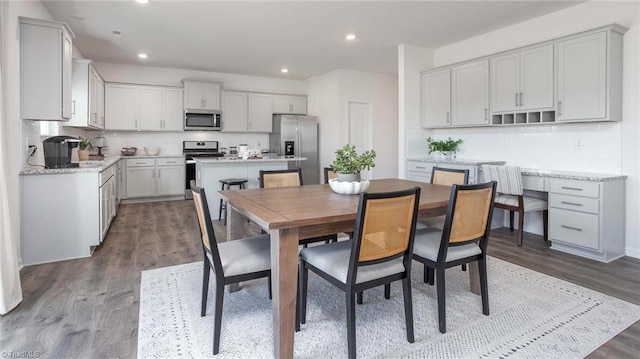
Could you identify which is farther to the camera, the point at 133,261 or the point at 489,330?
the point at 133,261

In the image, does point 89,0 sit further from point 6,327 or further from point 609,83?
point 609,83

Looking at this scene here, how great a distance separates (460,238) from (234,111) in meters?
6.00

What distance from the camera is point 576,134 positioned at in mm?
3820

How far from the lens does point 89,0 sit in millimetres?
3619

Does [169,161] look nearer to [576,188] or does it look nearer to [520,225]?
[520,225]

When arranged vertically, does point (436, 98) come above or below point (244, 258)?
above

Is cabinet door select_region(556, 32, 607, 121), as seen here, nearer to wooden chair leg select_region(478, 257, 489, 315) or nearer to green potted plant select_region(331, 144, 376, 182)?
wooden chair leg select_region(478, 257, 489, 315)

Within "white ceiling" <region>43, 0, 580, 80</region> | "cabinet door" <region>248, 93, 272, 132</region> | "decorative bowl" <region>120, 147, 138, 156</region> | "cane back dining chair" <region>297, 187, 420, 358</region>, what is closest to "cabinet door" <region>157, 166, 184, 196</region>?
"decorative bowl" <region>120, 147, 138, 156</region>

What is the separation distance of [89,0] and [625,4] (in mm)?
5259

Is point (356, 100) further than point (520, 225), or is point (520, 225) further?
point (356, 100)

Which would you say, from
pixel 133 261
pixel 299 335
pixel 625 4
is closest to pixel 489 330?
pixel 299 335

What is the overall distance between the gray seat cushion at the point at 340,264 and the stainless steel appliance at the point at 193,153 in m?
5.23

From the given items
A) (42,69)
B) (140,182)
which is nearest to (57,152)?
(42,69)

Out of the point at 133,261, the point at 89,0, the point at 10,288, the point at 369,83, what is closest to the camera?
the point at 10,288
